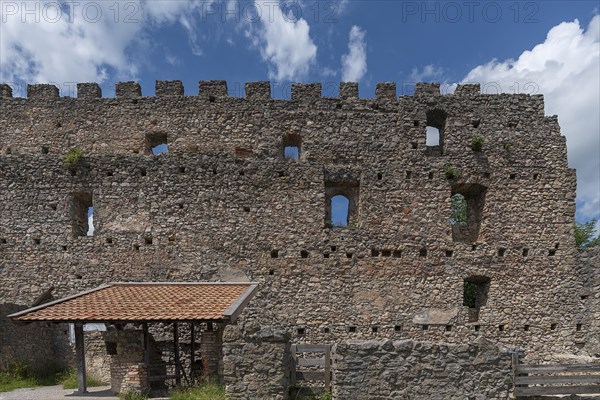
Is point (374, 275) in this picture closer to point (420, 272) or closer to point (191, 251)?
→ point (420, 272)

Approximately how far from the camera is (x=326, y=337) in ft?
42.8

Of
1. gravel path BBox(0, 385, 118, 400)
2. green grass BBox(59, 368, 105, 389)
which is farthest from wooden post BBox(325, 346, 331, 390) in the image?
green grass BBox(59, 368, 105, 389)

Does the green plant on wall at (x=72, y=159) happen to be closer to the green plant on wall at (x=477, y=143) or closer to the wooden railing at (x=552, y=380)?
the green plant on wall at (x=477, y=143)

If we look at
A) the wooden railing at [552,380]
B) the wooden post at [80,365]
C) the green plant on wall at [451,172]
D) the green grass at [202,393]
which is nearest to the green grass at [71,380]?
the wooden post at [80,365]

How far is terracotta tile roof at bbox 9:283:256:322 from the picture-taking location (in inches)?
364

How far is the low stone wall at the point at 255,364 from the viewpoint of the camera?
8539 mm

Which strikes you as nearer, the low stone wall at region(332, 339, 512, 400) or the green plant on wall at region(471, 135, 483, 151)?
the low stone wall at region(332, 339, 512, 400)

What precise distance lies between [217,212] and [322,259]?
3.65m

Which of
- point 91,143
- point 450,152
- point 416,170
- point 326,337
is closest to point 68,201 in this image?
point 91,143

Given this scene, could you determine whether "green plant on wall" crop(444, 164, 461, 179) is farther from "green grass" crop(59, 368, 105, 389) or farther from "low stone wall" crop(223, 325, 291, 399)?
"green grass" crop(59, 368, 105, 389)

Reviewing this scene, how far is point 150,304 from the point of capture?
1018cm

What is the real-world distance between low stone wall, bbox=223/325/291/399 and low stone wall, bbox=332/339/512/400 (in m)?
1.11

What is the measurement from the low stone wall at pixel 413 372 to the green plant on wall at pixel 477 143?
24.9 feet

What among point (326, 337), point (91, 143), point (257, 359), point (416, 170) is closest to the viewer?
point (257, 359)
